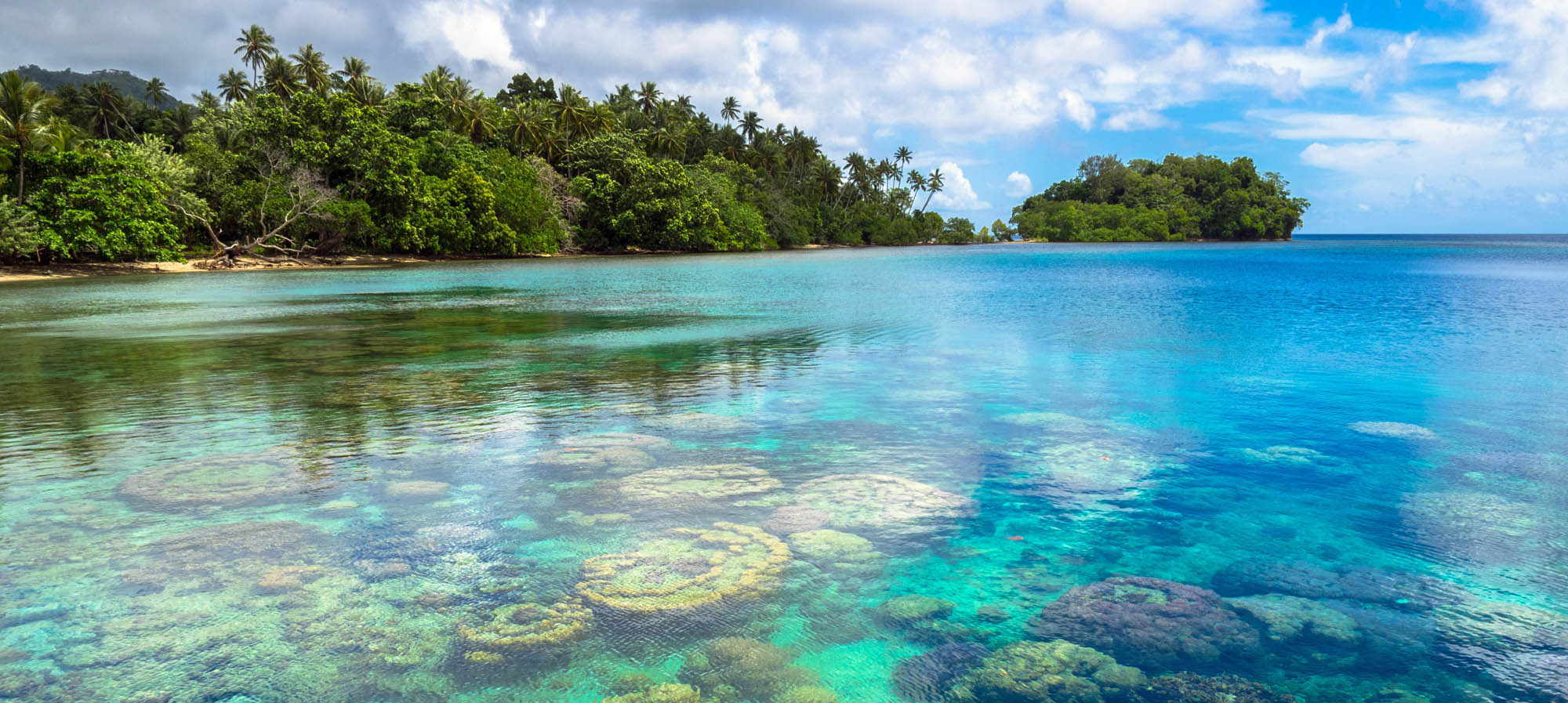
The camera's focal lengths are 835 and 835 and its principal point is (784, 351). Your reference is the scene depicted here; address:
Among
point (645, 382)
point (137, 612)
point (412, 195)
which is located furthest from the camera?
point (412, 195)

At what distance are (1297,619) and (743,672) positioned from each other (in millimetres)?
2914

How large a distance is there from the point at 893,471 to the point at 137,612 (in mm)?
5087

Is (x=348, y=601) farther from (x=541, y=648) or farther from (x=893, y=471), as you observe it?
(x=893, y=471)

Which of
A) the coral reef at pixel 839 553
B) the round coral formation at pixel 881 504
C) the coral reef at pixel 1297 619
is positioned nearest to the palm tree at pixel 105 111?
the round coral formation at pixel 881 504

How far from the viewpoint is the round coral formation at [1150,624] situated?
3965 millimetres

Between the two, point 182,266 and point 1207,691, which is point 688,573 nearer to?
point 1207,691

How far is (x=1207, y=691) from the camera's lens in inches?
143

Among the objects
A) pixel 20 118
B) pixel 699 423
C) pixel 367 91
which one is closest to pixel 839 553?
pixel 699 423

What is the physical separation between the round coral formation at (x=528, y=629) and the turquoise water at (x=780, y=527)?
2 centimetres

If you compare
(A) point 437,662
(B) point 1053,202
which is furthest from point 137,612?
(B) point 1053,202

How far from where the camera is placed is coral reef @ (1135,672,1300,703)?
11.7ft

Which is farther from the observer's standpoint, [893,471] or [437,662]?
[893,471]

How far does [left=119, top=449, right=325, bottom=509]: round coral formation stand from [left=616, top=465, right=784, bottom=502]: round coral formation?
8.62ft

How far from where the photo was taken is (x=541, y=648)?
4.00 m
